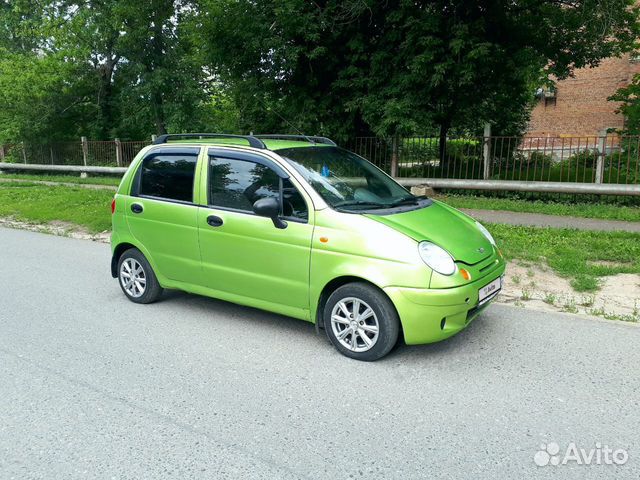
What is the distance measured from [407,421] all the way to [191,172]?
10.6 feet

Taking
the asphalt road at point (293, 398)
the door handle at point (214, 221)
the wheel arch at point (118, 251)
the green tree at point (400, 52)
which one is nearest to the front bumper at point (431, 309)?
the asphalt road at point (293, 398)

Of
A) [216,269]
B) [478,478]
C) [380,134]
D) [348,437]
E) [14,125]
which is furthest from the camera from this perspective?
[14,125]

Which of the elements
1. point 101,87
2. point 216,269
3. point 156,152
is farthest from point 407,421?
point 101,87

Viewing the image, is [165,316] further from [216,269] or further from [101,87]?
[101,87]

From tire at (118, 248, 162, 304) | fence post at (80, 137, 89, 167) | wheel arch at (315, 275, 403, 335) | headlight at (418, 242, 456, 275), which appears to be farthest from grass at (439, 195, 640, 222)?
fence post at (80, 137, 89, 167)

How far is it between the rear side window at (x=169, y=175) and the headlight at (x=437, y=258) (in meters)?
2.42

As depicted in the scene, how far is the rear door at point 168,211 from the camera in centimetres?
538

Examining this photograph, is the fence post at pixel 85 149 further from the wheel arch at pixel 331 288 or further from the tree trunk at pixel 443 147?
the wheel arch at pixel 331 288

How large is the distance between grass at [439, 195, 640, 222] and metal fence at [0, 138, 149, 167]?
1350 cm

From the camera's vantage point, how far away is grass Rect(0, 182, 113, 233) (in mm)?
11453

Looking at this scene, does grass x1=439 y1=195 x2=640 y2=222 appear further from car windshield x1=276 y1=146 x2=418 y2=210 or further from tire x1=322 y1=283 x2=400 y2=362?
tire x1=322 y1=283 x2=400 y2=362

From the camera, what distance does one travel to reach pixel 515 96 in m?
14.4

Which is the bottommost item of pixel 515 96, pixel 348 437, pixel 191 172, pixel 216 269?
pixel 348 437

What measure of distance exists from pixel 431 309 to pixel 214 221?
7.25 feet
